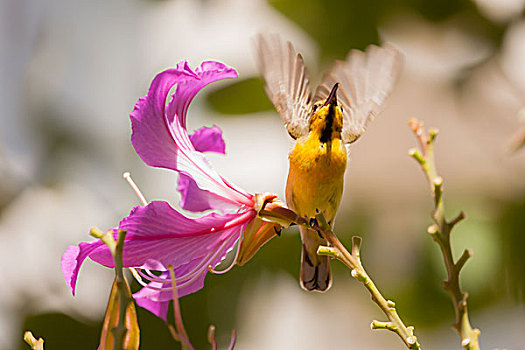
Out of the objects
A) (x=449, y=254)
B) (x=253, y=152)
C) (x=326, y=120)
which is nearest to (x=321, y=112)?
(x=326, y=120)

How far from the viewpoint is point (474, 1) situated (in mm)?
1063

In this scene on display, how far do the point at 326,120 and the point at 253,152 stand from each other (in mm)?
790

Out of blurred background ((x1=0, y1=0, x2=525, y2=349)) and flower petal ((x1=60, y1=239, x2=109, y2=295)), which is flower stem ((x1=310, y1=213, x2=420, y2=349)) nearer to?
flower petal ((x1=60, y1=239, x2=109, y2=295))

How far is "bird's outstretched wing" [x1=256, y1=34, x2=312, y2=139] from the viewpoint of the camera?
295 mm

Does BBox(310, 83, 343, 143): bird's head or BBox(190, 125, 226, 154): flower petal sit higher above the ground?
BBox(310, 83, 343, 143): bird's head

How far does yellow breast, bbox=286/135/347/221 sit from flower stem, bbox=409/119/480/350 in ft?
0.16

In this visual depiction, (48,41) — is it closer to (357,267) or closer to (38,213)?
(38,213)

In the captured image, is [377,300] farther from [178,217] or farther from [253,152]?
[253,152]

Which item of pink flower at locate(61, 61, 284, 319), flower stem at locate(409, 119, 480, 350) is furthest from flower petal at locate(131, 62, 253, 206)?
flower stem at locate(409, 119, 480, 350)

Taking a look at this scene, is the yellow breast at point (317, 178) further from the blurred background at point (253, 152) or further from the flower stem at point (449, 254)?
the blurred background at point (253, 152)

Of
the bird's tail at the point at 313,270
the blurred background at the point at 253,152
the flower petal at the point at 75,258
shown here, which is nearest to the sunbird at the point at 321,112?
the bird's tail at the point at 313,270

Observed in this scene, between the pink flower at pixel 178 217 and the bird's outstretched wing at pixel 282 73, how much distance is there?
2cm

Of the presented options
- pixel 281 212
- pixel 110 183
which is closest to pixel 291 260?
pixel 110 183

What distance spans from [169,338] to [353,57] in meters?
0.79
